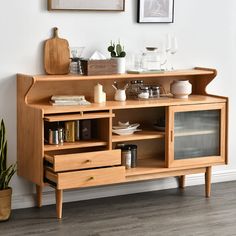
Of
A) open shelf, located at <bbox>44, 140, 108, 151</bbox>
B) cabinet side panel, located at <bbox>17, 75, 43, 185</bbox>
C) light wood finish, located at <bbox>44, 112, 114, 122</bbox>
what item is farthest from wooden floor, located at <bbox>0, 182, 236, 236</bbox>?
light wood finish, located at <bbox>44, 112, 114, 122</bbox>

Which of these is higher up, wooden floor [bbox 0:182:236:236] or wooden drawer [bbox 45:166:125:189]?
wooden drawer [bbox 45:166:125:189]

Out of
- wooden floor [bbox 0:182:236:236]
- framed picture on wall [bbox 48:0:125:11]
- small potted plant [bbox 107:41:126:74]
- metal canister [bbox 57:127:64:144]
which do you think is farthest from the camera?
small potted plant [bbox 107:41:126:74]

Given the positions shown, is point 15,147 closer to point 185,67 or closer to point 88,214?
point 88,214

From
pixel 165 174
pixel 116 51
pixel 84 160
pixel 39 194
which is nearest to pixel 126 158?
pixel 165 174

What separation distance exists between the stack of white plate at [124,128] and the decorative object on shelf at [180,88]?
367 mm

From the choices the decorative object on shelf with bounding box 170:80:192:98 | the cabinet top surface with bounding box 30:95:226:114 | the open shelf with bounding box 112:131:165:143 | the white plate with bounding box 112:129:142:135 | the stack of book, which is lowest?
the open shelf with bounding box 112:131:165:143

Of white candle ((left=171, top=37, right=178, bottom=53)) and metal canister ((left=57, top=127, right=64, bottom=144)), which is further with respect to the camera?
white candle ((left=171, top=37, right=178, bottom=53))

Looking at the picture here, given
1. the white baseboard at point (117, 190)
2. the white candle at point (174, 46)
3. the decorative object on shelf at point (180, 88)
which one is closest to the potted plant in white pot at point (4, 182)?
the white baseboard at point (117, 190)

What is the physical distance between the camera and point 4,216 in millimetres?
3988

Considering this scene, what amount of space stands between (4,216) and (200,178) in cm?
165

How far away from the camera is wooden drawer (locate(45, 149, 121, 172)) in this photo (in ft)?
12.8

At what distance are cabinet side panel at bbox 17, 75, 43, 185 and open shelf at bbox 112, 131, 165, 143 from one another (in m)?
0.53

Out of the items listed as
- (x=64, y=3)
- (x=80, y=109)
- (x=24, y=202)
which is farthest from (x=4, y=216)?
(x=64, y=3)

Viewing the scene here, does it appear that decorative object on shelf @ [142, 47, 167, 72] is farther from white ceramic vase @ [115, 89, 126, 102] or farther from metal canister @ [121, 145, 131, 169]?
metal canister @ [121, 145, 131, 169]
